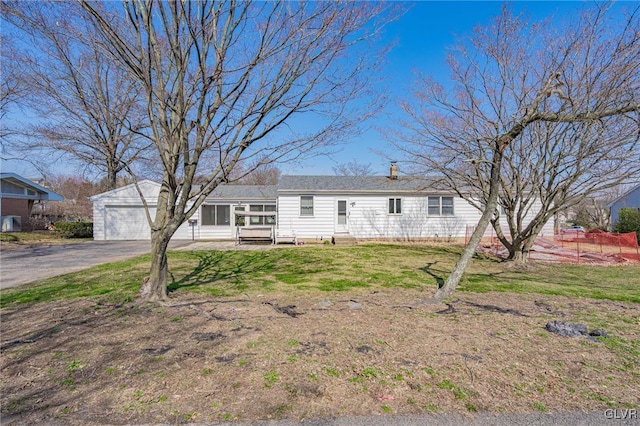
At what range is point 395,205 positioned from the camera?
17109 millimetres

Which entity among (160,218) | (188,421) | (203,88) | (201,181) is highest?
(203,88)

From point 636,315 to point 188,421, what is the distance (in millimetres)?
5990

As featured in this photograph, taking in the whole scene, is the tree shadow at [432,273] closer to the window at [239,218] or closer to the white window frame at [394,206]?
the white window frame at [394,206]

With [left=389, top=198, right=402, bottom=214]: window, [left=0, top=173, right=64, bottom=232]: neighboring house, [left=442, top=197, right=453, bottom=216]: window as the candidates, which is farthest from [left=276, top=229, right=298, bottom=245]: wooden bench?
[left=0, top=173, right=64, bottom=232]: neighboring house

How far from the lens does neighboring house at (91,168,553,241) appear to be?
54.4 feet

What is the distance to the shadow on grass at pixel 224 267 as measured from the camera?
23.0 feet

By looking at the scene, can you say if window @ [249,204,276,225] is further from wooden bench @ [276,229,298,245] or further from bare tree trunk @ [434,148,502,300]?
bare tree trunk @ [434,148,502,300]

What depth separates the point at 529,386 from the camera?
2.61m

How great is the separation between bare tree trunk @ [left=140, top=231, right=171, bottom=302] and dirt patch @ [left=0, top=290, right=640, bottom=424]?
397mm

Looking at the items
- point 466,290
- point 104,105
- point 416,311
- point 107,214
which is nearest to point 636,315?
point 466,290

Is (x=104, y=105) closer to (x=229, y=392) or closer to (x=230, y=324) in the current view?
(x=230, y=324)

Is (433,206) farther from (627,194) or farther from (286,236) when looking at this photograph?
(627,194)

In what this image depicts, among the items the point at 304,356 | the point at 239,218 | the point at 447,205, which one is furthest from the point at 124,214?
the point at 304,356

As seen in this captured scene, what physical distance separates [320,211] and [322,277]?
9.11m
